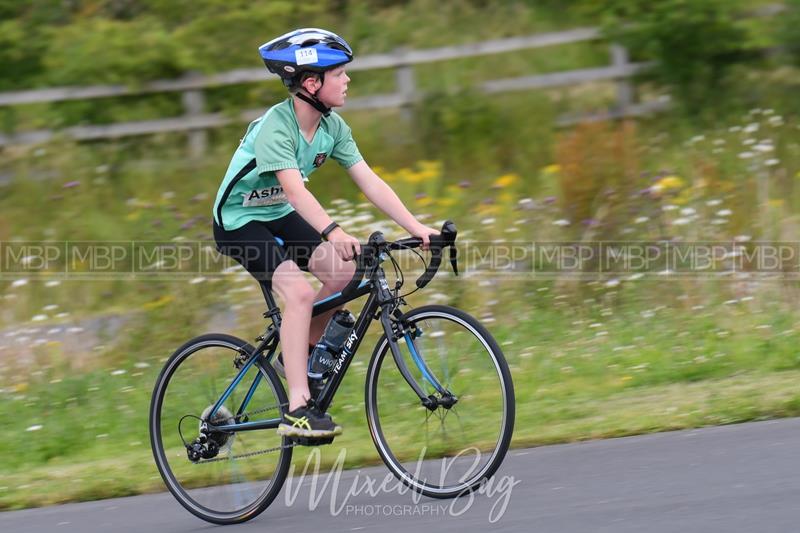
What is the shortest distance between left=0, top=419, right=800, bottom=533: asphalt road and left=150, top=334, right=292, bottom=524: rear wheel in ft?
0.42

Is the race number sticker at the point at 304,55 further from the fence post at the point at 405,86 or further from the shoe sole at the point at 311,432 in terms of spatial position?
the fence post at the point at 405,86

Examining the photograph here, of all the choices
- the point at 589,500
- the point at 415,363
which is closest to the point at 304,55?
the point at 415,363

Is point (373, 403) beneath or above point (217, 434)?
above

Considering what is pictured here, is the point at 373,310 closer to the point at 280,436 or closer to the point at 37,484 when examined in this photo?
the point at 280,436

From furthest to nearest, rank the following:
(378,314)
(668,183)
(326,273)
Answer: (668,183), (326,273), (378,314)

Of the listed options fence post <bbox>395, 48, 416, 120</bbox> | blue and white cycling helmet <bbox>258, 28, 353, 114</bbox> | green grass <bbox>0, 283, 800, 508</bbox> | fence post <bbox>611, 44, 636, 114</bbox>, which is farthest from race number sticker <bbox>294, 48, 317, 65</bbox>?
fence post <bbox>611, 44, 636, 114</bbox>

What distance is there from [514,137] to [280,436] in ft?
28.8

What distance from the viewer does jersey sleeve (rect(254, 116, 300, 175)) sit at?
517 cm

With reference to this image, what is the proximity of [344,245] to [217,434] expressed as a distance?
1365 mm

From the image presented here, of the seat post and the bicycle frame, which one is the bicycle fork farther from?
the seat post

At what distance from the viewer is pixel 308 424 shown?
5301mm

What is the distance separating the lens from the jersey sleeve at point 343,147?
5.59m

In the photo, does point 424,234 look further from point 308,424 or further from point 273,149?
point 308,424

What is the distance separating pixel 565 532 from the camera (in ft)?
15.3
